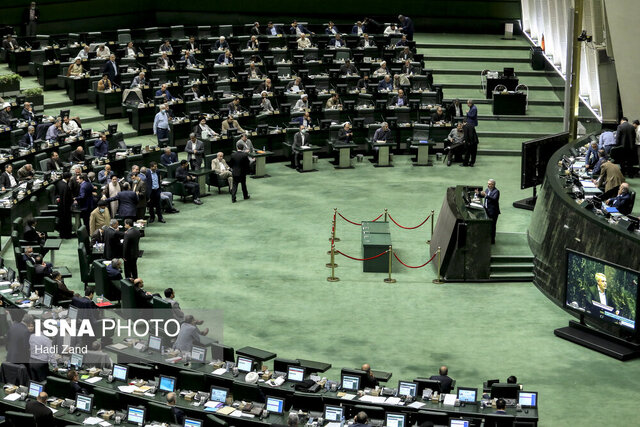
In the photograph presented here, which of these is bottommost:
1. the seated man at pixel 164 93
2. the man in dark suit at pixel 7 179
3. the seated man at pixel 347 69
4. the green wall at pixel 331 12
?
the man in dark suit at pixel 7 179

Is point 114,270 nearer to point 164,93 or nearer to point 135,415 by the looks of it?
point 135,415

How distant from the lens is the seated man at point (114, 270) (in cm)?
1969

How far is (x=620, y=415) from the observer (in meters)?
15.8

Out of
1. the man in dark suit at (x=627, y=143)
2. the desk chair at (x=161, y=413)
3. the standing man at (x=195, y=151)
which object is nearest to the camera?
the desk chair at (x=161, y=413)

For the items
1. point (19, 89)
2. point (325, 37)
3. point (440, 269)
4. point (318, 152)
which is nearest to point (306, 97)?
point (318, 152)

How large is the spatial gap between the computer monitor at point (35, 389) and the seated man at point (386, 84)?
20.7 meters

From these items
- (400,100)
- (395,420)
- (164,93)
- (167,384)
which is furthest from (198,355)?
(400,100)

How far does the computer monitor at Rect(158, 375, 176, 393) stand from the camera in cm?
1510

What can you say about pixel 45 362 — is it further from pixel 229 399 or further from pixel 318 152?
pixel 318 152

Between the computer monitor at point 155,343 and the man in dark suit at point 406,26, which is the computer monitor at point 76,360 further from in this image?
the man in dark suit at point 406,26

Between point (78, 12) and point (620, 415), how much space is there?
98.3ft

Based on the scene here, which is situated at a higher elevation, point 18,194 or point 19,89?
point 19,89

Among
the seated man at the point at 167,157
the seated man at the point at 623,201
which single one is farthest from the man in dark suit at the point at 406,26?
the seated man at the point at 623,201

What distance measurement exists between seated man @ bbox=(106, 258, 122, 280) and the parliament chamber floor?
1303 millimetres
